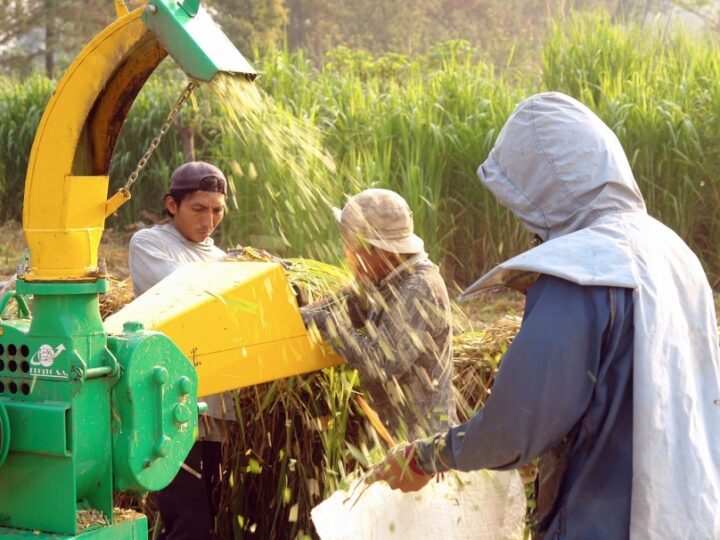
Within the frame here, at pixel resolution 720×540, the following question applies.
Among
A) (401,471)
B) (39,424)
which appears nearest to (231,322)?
(401,471)

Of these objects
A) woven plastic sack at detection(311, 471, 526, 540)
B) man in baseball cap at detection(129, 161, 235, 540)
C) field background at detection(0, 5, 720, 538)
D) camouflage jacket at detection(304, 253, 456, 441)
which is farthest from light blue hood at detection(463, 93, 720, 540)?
field background at detection(0, 5, 720, 538)

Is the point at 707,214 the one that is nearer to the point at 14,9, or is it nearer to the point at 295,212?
the point at 295,212

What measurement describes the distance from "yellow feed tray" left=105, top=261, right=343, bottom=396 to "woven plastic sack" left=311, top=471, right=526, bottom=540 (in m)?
0.49

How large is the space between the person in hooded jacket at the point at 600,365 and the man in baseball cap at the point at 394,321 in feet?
3.57

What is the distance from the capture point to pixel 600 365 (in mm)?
2156

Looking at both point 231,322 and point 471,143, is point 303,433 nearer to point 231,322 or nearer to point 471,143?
point 231,322

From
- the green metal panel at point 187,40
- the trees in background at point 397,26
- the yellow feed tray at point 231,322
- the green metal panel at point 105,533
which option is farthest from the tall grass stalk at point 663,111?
the trees in background at point 397,26

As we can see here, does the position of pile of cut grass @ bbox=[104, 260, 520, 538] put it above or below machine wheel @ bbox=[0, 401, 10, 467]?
below

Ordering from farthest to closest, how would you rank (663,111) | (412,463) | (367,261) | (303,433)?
(663,111) < (303,433) < (367,261) < (412,463)

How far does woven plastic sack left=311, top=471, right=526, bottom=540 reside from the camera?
2.95 metres

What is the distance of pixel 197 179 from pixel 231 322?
134 cm

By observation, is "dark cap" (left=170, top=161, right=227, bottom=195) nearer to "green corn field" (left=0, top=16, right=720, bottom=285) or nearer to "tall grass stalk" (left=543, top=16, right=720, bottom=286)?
"green corn field" (left=0, top=16, right=720, bottom=285)

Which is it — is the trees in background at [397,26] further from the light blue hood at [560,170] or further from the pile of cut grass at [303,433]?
the light blue hood at [560,170]

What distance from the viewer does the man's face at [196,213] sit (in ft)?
14.0
